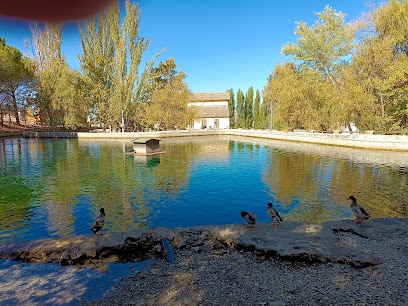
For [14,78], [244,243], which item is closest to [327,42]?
[244,243]

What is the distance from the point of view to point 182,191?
1212 cm

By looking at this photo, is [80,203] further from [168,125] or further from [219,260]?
[168,125]

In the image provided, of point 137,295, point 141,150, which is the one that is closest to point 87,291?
point 137,295

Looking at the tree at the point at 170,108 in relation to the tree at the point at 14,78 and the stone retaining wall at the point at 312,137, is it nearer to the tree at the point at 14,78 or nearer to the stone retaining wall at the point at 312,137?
the stone retaining wall at the point at 312,137

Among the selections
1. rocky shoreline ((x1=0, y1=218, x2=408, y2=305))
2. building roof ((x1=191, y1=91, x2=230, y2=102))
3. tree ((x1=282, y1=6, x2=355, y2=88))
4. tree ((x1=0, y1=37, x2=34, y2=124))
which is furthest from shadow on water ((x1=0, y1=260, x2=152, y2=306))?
building roof ((x1=191, y1=91, x2=230, y2=102))

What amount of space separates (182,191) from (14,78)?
40084 millimetres

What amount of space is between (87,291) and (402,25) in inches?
1289

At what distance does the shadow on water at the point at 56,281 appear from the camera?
15.0 ft

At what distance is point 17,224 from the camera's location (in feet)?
27.8

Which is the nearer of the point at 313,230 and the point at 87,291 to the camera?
the point at 87,291

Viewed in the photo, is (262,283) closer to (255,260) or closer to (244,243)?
(255,260)

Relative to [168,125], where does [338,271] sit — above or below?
below

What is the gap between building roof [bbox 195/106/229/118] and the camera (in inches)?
2251

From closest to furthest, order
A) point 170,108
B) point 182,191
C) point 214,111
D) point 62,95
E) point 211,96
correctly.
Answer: point 182,191, point 62,95, point 170,108, point 214,111, point 211,96
